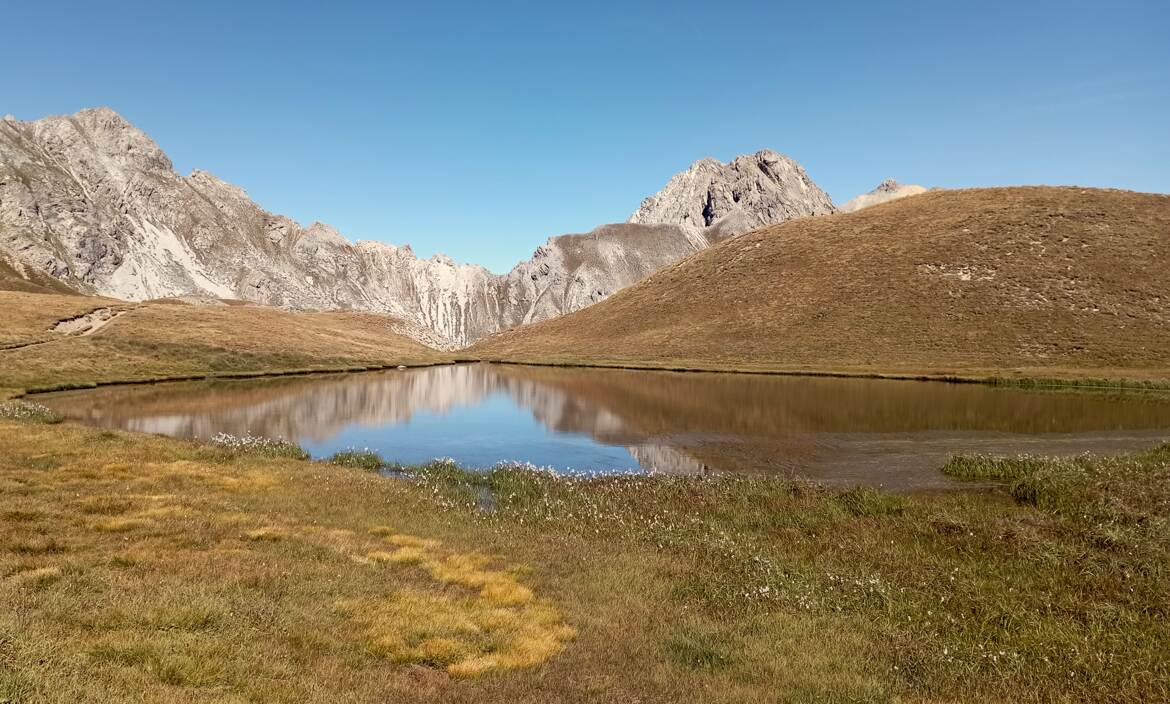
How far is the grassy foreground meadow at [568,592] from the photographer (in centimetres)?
1004

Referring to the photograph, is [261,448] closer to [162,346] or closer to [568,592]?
[568,592]

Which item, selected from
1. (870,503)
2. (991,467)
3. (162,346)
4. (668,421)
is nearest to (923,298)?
(668,421)

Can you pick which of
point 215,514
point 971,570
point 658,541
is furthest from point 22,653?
point 971,570

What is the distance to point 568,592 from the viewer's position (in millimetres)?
14773

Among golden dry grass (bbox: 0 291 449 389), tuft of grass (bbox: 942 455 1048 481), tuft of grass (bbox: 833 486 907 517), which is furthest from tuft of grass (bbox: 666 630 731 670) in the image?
golden dry grass (bbox: 0 291 449 389)

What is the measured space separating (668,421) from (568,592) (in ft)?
115

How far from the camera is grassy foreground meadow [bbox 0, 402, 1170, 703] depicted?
1004 cm

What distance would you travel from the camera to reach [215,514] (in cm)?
1961

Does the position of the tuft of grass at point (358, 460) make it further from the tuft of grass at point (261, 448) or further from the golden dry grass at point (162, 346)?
the golden dry grass at point (162, 346)

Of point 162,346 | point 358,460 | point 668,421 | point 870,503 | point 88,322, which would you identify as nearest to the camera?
point 870,503

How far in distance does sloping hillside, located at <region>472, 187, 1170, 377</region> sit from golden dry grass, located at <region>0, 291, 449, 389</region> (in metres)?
38.3

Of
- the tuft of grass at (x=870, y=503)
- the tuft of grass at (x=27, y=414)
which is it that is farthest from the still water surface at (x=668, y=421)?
the tuft of grass at (x=870, y=503)

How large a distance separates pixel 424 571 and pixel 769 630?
817 centimetres

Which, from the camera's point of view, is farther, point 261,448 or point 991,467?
point 261,448
